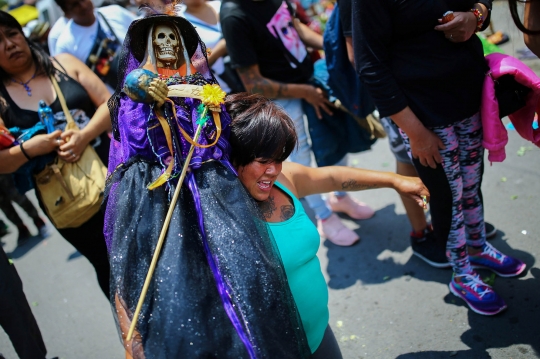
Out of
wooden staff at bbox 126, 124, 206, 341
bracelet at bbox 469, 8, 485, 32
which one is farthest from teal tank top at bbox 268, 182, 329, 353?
bracelet at bbox 469, 8, 485, 32

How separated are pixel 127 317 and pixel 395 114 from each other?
1483mm

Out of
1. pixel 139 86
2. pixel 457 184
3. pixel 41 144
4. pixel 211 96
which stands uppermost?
pixel 139 86

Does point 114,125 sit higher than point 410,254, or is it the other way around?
point 114,125

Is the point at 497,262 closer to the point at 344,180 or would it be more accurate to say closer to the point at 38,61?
the point at 344,180

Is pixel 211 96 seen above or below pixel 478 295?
above

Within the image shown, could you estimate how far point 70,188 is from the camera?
100 inches

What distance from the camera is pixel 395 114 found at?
2.20 meters

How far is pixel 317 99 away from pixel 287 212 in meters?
1.62

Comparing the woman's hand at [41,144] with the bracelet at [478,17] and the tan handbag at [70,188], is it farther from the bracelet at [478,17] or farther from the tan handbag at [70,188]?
the bracelet at [478,17]

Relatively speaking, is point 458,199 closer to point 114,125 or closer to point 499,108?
point 499,108

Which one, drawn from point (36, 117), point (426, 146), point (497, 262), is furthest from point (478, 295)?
point (36, 117)

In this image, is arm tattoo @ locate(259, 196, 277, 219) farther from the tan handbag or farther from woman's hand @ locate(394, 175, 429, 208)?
the tan handbag

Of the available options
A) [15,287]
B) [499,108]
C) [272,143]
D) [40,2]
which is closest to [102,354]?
[15,287]

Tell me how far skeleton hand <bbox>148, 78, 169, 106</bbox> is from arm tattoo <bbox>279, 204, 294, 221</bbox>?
63 centimetres
